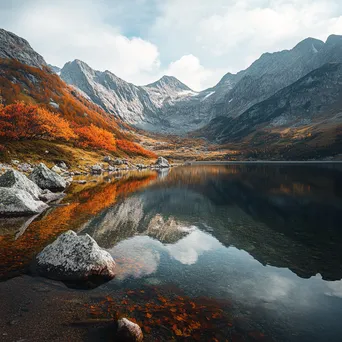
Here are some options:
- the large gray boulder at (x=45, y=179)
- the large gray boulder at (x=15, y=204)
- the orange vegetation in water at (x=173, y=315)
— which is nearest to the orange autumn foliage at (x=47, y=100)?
the large gray boulder at (x=45, y=179)

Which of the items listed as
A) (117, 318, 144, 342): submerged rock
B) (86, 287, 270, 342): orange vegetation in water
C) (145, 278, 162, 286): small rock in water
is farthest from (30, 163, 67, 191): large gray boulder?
(117, 318, 144, 342): submerged rock

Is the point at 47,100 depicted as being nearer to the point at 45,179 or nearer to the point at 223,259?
the point at 45,179

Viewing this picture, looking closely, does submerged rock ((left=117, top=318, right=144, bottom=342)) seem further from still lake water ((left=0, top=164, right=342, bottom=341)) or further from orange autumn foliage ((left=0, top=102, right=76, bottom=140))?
orange autumn foliage ((left=0, top=102, right=76, bottom=140))

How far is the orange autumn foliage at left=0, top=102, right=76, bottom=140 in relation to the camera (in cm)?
9262

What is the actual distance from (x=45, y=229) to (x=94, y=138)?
135 metres

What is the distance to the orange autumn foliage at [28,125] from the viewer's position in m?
92.6

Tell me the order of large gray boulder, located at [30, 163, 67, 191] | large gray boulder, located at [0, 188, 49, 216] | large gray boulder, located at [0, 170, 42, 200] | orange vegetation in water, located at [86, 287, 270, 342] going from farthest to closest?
large gray boulder, located at [30, 163, 67, 191] < large gray boulder, located at [0, 170, 42, 200] < large gray boulder, located at [0, 188, 49, 216] < orange vegetation in water, located at [86, 287, 270, 342]

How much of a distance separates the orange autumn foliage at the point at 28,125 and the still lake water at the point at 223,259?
73068 mm

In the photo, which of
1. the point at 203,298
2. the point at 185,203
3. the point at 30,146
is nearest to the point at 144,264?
the point at 203,298

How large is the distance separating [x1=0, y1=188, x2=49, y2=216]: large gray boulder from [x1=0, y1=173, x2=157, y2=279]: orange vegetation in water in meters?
2.22

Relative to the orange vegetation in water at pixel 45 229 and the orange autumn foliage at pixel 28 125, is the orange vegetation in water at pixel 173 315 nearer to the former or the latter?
the orange vegetation in water at pixel 45 229

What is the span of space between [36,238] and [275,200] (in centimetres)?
4034

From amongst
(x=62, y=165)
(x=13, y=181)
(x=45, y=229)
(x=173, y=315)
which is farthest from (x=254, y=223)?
(x=62, y=165)

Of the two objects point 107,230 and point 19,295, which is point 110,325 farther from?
point 107,230
